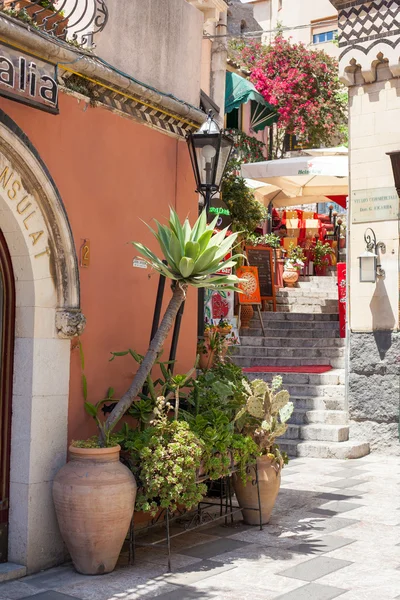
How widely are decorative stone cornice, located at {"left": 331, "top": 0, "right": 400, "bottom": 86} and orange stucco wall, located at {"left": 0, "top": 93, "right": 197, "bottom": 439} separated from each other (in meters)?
4.64

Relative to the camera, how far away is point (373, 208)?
10.5m

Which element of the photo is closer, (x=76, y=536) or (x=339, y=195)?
(x=76, y=536)

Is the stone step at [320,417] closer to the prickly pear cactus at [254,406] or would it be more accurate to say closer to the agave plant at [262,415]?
the agave plant at [262,415]

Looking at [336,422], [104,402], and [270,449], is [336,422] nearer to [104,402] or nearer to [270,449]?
[270,449]

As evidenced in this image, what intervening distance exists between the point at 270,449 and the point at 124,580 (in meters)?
2.13

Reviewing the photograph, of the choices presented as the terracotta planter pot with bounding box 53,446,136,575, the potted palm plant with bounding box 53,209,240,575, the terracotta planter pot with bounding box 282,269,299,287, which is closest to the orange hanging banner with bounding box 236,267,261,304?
the terracotta planter pot with bounding box 282,269,299,287

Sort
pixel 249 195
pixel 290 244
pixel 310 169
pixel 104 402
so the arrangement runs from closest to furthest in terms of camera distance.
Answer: pixel 104 402 < pixel 310 169 < pixel 249 195 < pixel 290 244

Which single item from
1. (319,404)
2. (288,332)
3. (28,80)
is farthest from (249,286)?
(28,80)

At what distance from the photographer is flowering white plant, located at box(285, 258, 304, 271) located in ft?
54.1

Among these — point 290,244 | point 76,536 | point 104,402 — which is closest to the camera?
point 76,536

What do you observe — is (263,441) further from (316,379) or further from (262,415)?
(316,379)

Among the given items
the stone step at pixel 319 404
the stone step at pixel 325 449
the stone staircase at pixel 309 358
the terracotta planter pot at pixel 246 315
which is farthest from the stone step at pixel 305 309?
the stone step at pixel 325 449

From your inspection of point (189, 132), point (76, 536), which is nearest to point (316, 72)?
point (189, 132)

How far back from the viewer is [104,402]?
6117 mm
